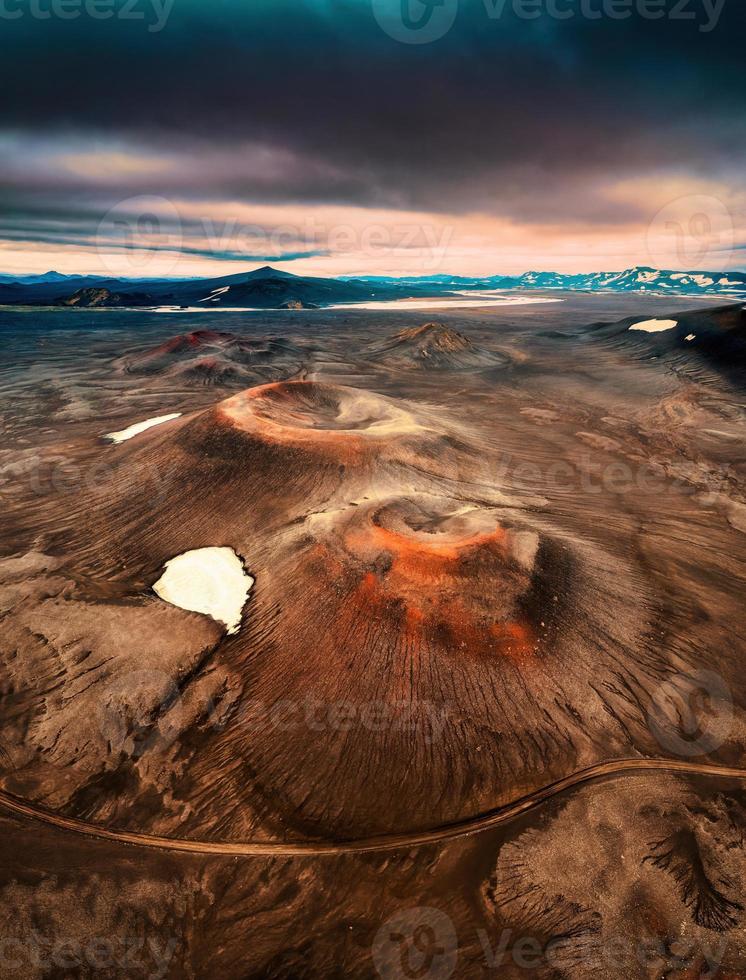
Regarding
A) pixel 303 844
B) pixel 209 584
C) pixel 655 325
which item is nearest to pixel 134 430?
pixel 209 584

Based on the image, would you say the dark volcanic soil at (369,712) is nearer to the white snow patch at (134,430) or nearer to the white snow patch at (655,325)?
the white snow patch at (134,430)

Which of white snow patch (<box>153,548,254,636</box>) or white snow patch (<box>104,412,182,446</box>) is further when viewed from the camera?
white snow patch (<box>104,412,182,446</box>)

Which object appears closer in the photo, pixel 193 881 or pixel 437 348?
pixel 193 881

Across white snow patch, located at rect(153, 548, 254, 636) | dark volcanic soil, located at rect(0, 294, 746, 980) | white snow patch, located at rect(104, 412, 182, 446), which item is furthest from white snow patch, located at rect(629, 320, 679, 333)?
white snow patch, located at rect(153, 548, 254, 636)

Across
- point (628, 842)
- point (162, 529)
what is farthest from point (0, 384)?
point (628, 842)

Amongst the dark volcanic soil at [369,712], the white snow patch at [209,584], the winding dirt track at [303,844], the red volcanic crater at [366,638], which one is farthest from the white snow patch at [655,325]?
the winding dirt track at [303,844]

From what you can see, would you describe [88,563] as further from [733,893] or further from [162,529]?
[733,893]

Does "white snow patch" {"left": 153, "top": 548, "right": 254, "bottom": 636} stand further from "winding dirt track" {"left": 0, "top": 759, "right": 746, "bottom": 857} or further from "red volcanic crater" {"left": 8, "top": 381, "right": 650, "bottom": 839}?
"winding dirt track" {"left": 0, "top": 759, "right": 746, "bottom": 857}

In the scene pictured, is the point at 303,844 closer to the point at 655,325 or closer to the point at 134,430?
the point at 134,430
